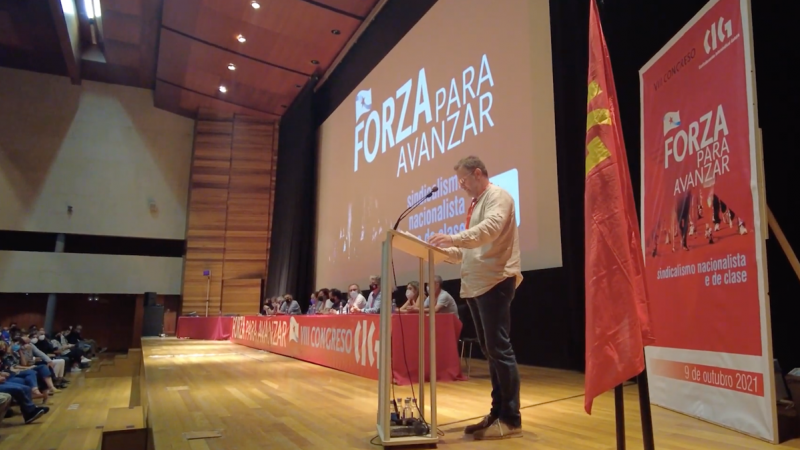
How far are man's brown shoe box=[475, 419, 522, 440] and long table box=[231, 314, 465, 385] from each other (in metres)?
0.77

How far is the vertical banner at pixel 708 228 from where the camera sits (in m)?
2.01

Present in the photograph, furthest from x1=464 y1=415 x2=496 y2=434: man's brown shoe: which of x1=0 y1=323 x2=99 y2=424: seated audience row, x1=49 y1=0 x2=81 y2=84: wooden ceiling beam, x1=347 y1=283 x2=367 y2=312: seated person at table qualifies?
x1=49 y1=0 x2=81 y2=84: wooden ceiling beam

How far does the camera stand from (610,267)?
1273 millimetres

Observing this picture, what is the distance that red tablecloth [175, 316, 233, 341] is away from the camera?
31.9 feet

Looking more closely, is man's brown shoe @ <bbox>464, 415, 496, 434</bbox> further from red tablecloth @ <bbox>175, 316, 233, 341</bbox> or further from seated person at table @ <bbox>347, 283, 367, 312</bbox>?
red tablecloth @ <bbox>175, 316, 233, 341</bbox>

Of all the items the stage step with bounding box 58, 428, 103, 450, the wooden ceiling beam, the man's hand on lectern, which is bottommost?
the stage step with bounding box 58, 428, 103, 450

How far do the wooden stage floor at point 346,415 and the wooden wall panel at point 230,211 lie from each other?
7910mm

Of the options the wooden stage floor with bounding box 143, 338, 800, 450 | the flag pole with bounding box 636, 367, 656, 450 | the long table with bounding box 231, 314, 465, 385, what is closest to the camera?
the flag pole with bounding box 636, 367, 656, 450

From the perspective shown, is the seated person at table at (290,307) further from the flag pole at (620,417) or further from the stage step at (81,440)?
the flag pole at (620,417)

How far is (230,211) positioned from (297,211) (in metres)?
2.72

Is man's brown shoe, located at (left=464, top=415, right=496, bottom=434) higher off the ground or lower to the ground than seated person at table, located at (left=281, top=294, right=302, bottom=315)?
lower

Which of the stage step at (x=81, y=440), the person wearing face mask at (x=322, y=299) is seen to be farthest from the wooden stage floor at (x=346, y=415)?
the person wearing face mask at (x=322, y=299)

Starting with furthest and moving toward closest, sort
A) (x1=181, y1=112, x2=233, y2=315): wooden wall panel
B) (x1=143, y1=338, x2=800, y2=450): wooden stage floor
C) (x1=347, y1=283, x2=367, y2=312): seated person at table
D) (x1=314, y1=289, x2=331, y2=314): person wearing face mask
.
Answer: (x1=181, y1=112, x2=233, y2=315): wooden wall panel
(x1=314, y1=289, x2=331, y2=314): person wearing face mask
(x1=347, y1=283, x2=367, y2=312): seated person at table
(x1=143, y1=338, x2=800, y2=450): wooden stage floor

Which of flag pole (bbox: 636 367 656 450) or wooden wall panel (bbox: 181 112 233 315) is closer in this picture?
flag pole (bbox: 636 367 656 450)
